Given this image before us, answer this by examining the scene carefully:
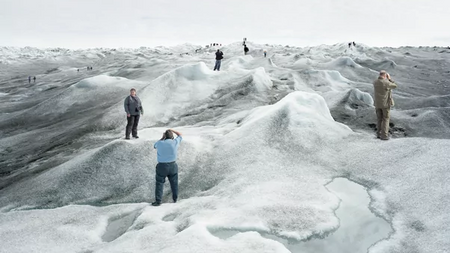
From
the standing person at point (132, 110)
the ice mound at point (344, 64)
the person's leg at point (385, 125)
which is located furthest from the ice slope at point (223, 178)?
the ice mound at point (344, 64)

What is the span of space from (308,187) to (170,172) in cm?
379

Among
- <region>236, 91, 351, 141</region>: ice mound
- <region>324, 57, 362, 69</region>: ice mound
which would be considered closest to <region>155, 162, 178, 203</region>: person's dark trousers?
<region>236, 91, 351, 141</region>: ice mound

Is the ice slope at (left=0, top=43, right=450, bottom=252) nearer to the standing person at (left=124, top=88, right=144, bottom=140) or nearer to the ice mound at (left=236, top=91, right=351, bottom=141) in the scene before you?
the ice mound at (left=236, top=91, right=351, bottom=141)

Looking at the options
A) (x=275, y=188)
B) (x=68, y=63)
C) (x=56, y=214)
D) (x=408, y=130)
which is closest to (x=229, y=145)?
(x=275, y=188)

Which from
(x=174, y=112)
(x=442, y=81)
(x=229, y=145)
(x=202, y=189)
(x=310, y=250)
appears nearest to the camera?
(x=310, y=250)

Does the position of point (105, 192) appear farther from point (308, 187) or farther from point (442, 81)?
point (442, 81)

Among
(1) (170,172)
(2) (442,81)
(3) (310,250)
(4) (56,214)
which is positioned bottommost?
(4) (56,214)

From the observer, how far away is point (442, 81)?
41.0 m

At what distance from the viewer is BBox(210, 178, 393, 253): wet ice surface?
6.67m

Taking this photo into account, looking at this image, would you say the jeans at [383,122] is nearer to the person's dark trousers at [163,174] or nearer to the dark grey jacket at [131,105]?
the person's dark trousers at [163,174]

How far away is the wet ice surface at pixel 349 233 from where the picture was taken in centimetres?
667

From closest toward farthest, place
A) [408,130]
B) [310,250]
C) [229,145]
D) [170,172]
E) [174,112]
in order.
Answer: [310,250]
[170,172]
[229,145]
[408,130]
[174,112]

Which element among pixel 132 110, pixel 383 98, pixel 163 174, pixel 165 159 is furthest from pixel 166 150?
pixel 383 98

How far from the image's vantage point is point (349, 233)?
715 centimetres
